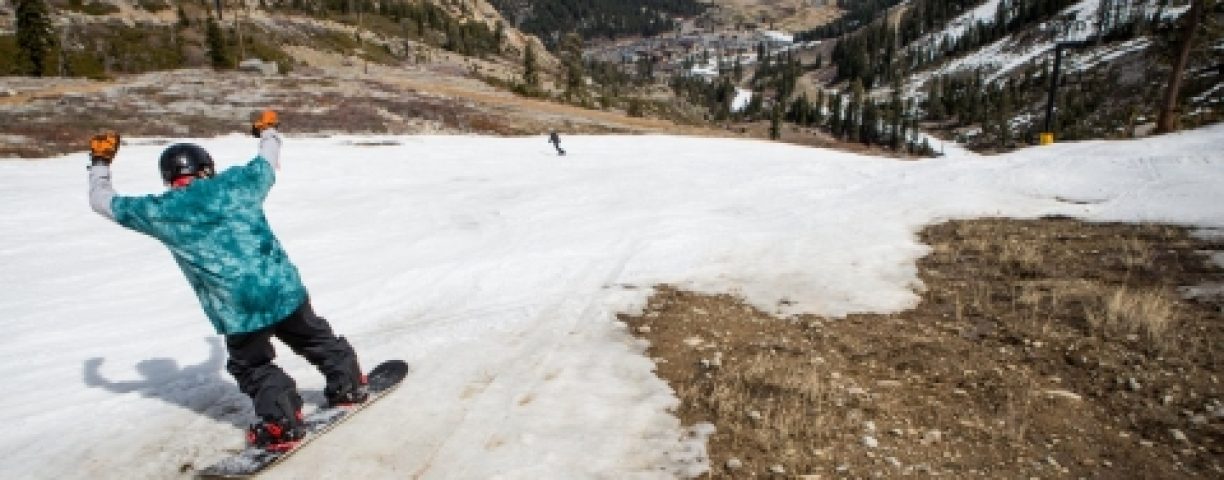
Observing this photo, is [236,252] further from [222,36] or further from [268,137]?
[222,36]

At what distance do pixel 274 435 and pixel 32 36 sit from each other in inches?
3436

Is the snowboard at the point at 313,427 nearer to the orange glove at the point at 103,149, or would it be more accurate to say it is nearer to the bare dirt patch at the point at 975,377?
the orange glove at the point at 103,149

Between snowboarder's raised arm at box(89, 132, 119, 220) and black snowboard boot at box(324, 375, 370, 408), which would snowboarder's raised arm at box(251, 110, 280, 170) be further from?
black snowboard boot at box(324, 375, 370, 408)

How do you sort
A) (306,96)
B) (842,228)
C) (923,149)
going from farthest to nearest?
(923,149)
(306,96)
(842,228)

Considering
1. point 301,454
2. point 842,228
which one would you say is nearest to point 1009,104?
point 842,228

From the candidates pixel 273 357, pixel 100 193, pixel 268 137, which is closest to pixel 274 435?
pixel 273 357

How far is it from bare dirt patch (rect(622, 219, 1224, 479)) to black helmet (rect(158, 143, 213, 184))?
14.8 ft

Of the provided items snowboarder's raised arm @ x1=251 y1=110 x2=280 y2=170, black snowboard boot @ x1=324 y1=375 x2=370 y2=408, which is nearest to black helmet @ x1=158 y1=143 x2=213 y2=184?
snowboarder's raised arm @ x1=251 y1=110 x2=280 y2=170

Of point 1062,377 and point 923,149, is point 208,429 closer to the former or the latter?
point 1062,377

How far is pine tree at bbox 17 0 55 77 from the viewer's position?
215 feet

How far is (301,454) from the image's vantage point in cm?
525

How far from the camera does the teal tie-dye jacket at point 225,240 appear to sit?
4.70 meters

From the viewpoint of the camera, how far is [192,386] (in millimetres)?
6691

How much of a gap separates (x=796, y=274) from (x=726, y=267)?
3.98 ft
